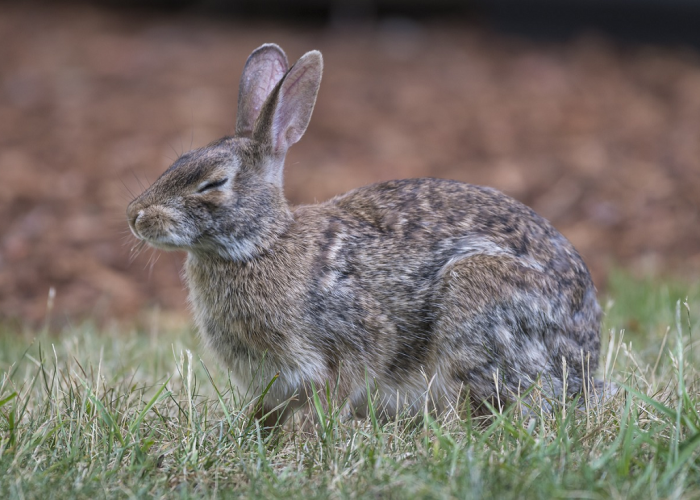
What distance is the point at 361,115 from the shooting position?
10.7 m

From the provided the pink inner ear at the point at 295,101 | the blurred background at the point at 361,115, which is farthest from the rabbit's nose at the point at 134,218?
the blurred background at the point at 361,115

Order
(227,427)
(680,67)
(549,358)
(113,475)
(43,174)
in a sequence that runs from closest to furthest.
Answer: (113,475), (227,427), (549,358), (43,174), (680,67)

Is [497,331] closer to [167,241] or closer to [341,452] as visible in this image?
[341,452]

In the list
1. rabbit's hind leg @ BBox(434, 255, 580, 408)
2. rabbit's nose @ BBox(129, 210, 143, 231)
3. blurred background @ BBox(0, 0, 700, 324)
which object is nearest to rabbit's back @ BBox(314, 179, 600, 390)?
rabbit's hind leg @ BBox(434, 255, 580, 408)

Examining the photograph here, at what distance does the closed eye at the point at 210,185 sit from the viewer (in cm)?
394

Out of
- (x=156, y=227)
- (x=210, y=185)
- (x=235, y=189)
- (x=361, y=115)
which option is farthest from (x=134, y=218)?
(x=361, y=115)

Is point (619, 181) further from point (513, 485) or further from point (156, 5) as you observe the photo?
point (156, 5)

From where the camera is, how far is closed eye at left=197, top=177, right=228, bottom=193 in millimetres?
3937

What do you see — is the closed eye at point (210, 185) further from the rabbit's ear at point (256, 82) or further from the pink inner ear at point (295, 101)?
the rabbit's ear at point (256, 82)

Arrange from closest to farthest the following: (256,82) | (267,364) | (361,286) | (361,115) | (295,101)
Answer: (267,364) < (361,286) < (295,101) < (256,82) < (361,115)

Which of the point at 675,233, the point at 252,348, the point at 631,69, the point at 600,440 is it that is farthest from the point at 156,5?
the point at 600,440

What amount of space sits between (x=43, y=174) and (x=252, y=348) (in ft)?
18.7

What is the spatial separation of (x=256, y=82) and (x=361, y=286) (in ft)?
4.19

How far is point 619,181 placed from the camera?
9047mm
